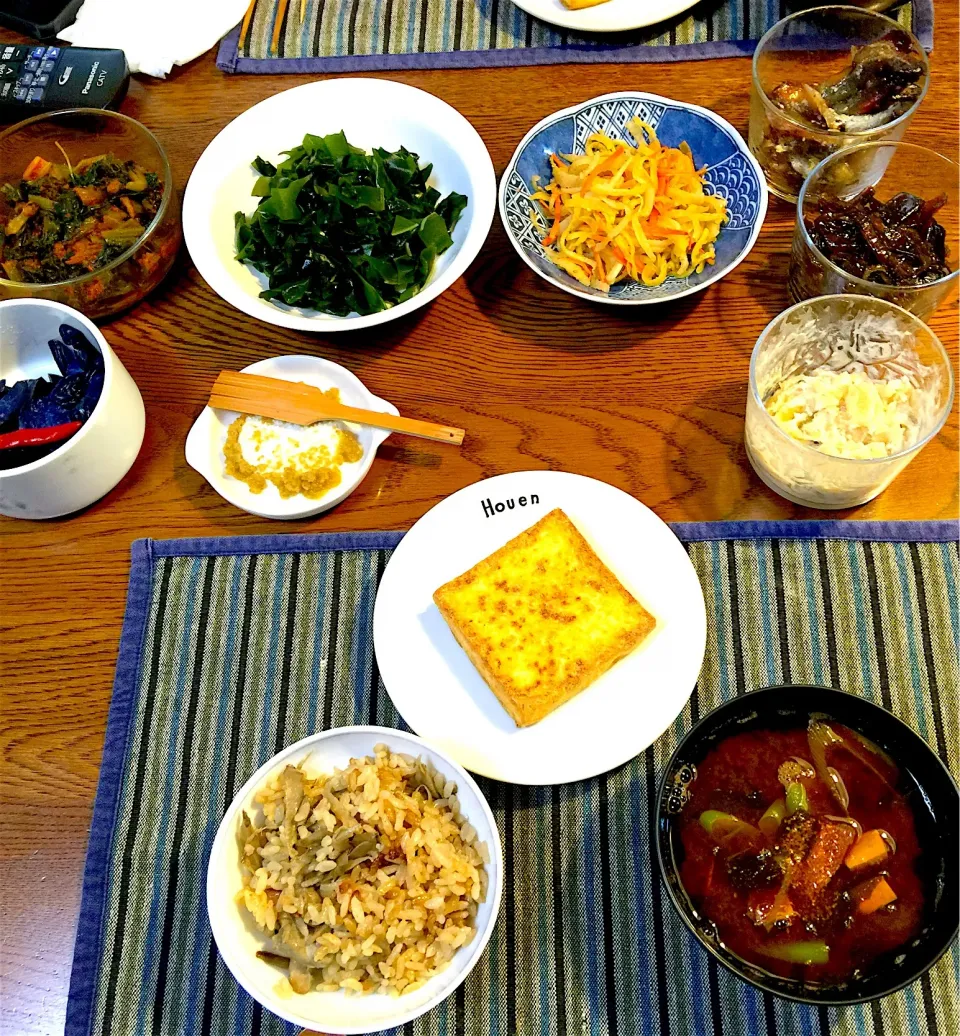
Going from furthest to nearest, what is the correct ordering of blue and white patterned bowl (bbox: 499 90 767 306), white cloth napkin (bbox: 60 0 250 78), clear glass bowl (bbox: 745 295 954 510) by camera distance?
white cloth napkin (bbox: 60 0 250 78) < blue and white patterned bowl (bbox: 499 90 767 306) < clear glass bowl (bbox: 745 295 954 510)

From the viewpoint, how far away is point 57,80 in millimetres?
2211

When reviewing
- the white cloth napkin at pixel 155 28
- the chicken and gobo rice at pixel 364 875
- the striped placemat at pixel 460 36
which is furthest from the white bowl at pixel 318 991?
the white cloth napkin at pixel 155 28

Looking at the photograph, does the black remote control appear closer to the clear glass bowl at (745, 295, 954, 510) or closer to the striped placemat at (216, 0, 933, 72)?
the striped placemat at (216, 0, 933, 72)

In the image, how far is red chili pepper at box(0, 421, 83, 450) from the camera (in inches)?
67.6

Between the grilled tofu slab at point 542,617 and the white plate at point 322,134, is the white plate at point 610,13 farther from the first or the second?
the grilled tofu slab at point 542,617

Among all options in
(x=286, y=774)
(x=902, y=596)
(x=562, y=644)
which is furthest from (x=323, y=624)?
(x=902, y=596)

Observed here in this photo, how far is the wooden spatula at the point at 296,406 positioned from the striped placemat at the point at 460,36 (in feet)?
3.22

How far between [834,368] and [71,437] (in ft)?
4.89

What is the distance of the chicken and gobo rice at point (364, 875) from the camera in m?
1.32

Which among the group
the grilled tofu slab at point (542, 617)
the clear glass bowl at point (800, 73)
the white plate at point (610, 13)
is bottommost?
the grilled tofu slab at point (542, 617)

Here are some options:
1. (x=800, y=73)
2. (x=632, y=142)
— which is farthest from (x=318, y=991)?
(x=800, y=73)

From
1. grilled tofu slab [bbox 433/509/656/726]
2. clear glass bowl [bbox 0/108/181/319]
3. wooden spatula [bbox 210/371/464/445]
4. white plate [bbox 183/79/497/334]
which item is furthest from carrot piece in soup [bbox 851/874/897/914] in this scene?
clear glass bowl [bbox 0/108/181/319]

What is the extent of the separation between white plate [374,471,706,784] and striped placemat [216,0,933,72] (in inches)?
46.6

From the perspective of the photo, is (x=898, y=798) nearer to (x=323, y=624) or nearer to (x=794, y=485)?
(x=794, y=485)
